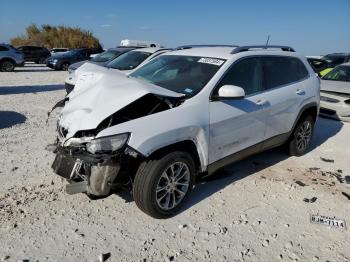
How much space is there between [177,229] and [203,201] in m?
0.71

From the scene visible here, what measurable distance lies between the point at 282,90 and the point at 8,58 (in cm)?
1907

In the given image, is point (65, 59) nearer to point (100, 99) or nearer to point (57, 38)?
point (100, 99)

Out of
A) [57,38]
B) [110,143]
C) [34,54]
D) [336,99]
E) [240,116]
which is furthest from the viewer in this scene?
[57,38]

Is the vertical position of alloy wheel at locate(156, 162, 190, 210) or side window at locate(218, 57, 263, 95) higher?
side window at locate(218, 57, 263, 95)

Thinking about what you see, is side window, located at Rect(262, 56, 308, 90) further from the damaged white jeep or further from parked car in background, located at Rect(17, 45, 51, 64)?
parked car in background, located at Rect(17, 45, 51, 64)

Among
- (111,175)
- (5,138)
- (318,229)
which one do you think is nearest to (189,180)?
(111,175)

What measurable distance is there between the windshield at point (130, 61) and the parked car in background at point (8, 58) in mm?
13066

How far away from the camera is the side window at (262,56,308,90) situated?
5.12m

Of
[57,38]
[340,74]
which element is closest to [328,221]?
[340,74]

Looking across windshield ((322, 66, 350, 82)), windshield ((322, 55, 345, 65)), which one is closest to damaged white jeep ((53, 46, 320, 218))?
windshield ((322, 66, 350, 82))

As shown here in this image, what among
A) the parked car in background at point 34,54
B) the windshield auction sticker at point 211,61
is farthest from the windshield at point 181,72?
the parked car in background at point 34,54

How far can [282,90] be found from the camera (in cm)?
531

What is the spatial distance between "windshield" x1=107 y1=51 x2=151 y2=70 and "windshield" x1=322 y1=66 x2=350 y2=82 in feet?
17.1

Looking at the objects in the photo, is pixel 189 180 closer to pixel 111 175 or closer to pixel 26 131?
pixel 111 175
